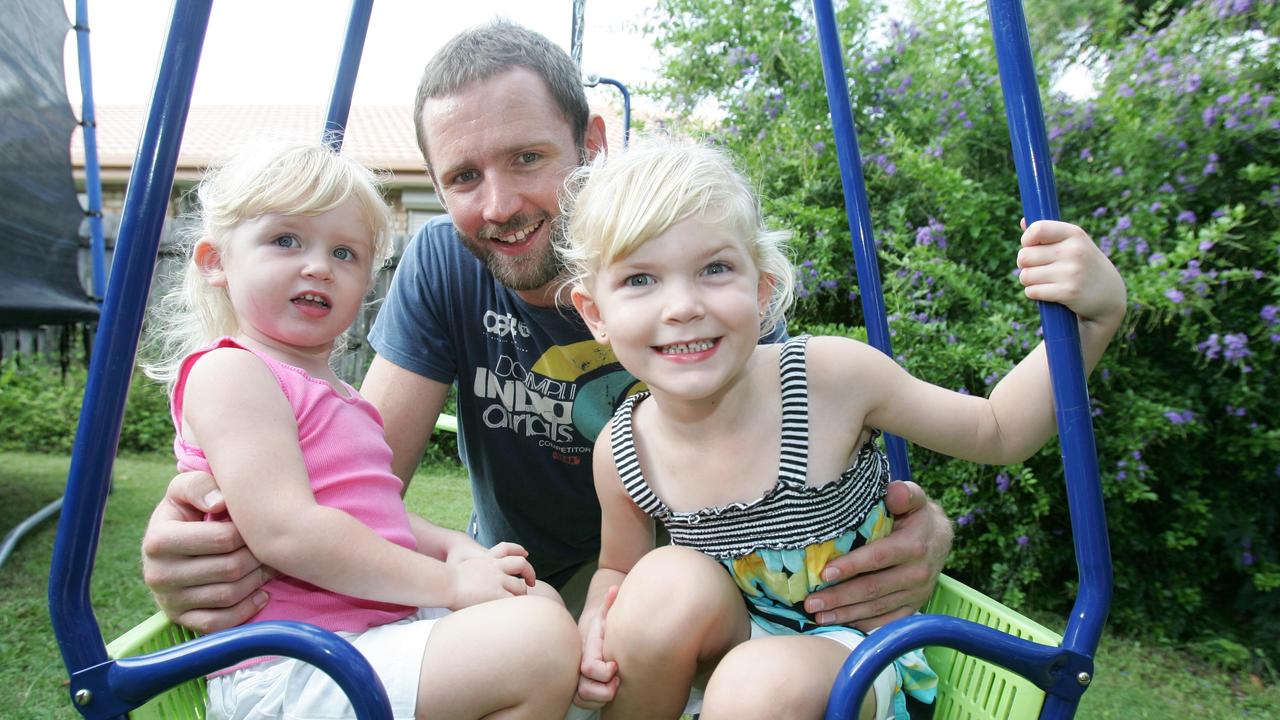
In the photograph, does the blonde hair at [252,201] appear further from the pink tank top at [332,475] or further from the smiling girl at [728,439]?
the smiling girl at [728,439]

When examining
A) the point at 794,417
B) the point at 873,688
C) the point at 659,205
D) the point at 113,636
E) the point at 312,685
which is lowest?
the point at 113,636

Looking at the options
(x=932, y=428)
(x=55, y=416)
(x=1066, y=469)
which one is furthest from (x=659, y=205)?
(x=55, y=416)

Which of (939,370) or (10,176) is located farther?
(10,176)

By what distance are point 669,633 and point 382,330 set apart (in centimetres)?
101

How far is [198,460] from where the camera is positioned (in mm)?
1054

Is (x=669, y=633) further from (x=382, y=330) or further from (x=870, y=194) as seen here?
(x=870, y=194)

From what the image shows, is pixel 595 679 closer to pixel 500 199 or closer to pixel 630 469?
pixel 630 469

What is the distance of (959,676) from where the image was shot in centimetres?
114

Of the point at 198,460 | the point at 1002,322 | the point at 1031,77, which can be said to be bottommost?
the point at 198,460

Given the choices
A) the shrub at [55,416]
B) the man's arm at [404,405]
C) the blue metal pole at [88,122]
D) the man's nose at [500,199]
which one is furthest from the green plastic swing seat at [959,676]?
the shrub at [55,416]

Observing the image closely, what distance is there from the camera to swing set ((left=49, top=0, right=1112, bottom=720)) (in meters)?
0.80

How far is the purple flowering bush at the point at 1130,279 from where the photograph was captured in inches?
90.6

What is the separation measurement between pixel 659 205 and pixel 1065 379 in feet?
1.69

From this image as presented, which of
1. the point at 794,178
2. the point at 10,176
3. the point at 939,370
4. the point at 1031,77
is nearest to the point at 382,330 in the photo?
the point at 1031,77
